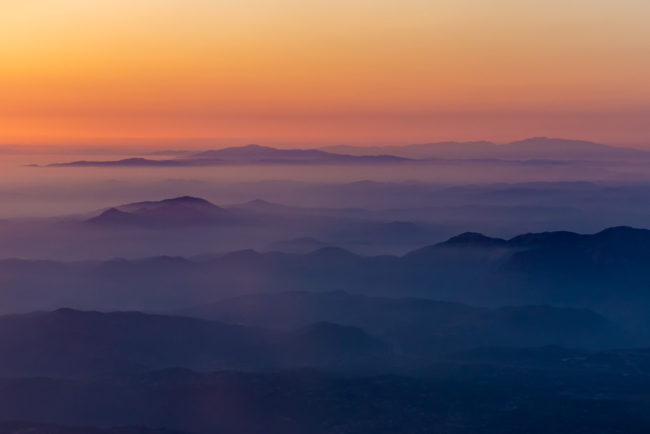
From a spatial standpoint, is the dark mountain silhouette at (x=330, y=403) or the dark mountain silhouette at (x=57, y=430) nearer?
the dark mountain silhouette at (x=57, y=430)

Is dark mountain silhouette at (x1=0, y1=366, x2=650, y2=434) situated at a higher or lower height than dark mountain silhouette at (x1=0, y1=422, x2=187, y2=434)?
lower

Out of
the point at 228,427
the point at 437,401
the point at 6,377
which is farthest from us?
the point at 6,377

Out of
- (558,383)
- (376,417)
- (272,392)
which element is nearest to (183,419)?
(272,392)

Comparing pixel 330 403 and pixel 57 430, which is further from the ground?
pixel 57 430

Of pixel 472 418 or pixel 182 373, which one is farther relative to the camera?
pixel 182 373

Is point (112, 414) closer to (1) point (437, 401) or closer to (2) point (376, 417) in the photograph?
(2) point (376, 417)

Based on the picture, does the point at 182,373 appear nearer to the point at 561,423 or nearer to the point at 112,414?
the point at 112,414

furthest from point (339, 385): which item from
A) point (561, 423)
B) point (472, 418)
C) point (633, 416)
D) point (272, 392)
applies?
point (633, 416)

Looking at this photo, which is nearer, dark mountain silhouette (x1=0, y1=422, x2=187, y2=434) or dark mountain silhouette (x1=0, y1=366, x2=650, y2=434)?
dark mountain silhouette (x1=0, y1=422, x2=187, y2=434)

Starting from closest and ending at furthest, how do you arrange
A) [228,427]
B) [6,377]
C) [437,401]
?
[228,427] → [437,401] → [6,377]

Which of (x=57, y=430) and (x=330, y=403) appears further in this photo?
(x=330, y=403)

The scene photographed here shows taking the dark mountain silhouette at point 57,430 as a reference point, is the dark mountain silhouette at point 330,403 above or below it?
below
